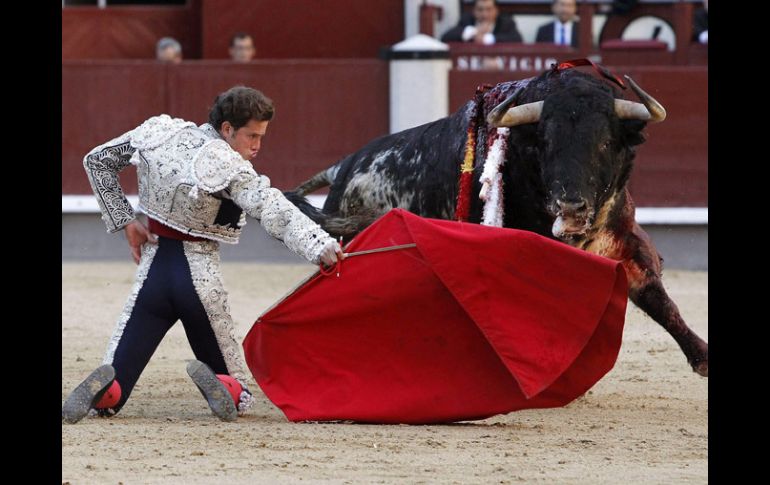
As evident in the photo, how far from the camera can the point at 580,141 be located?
475 cm

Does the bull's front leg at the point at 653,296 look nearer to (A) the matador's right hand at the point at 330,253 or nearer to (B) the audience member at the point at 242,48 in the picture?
(A) the matador's right hand at the point at 330,253

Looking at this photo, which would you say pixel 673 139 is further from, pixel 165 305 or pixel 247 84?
pixel 165 305

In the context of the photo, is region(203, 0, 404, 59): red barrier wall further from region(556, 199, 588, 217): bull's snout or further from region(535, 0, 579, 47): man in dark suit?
region(556, 199, 588, 217): bull's snout

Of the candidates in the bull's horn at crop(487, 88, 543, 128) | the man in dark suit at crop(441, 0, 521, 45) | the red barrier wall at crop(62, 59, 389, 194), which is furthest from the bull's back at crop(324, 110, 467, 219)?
the man in dark suit at crop(441, 0, 521, 45)

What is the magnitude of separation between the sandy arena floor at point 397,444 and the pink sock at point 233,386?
84 millimetres

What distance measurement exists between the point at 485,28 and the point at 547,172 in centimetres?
565

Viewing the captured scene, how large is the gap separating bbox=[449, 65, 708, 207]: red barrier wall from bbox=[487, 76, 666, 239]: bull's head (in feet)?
15.9

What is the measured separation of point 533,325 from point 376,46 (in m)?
6.93

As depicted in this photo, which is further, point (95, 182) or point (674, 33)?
point (674, 33)

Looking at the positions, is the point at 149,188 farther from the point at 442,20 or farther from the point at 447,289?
the point at 442,20

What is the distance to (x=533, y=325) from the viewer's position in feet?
14.4

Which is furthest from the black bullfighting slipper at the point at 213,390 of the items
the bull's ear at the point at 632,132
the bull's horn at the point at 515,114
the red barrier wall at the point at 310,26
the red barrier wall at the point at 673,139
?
the red barrier wall at the point at 310,26

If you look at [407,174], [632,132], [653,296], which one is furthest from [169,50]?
[632,132]

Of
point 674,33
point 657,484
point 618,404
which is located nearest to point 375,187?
point 618,404
